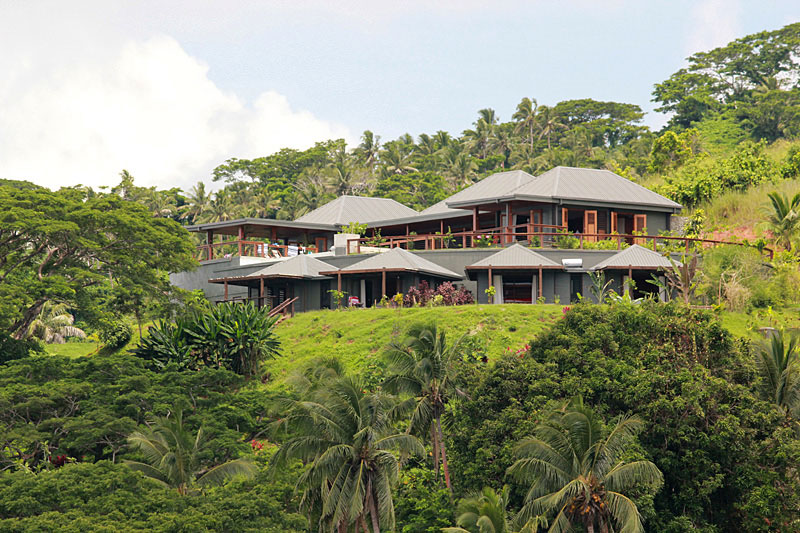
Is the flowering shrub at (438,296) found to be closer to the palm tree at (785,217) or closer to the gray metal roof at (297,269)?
the gray metal roof at (297,269)

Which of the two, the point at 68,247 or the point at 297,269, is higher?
the point at 68,247

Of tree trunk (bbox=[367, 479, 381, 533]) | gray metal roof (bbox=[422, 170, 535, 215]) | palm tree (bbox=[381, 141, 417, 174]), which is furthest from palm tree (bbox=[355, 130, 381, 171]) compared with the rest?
tree trunk (bbox=[367, 479, 381, 533])

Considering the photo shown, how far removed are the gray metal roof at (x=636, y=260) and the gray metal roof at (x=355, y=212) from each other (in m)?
19.6

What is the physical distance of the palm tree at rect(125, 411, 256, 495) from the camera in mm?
26391

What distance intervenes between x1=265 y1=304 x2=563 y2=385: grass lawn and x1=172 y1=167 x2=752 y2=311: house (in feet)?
9.73

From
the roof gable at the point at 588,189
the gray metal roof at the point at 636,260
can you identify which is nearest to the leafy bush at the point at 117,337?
the roof gable at the point at 588,189

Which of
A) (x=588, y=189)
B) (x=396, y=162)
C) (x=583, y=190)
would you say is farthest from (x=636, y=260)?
(x=396, y=162)

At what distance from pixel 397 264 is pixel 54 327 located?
31.1 meters

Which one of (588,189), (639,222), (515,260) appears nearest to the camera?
(515,260)

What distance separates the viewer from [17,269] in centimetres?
3822

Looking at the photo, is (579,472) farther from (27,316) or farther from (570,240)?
(27,316)

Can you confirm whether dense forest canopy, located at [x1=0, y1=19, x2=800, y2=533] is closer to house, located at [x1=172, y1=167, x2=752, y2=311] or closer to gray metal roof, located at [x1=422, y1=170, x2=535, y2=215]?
house, located at [x1=172, y1=167, x2=752, y2=311]

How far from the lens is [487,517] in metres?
20.8

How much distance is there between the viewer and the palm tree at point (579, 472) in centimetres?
2186
